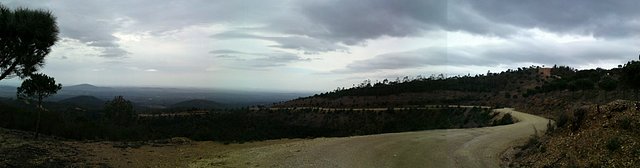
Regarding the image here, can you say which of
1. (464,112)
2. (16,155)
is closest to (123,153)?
(16,155)

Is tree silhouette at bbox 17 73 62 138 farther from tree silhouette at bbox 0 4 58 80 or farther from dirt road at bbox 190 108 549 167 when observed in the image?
dirt road at bbox 190 108 549 167

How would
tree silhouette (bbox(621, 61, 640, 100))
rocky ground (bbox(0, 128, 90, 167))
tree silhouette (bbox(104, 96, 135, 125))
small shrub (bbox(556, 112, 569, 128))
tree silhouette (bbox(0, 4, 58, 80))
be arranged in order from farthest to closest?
tree silhouette (bbox(104, 96, 135, 125)) < tree silhouette (bbox(621, 61, 640, 100)) < tree silhouette (bbox(0, 4, 58, 80)) < rocky ground (bbox(0, 128, 90, 167)) < small shrub (bbox(556, 112, 569, 128))

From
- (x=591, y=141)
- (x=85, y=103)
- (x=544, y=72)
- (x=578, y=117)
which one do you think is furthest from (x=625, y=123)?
(x=85, y=103)

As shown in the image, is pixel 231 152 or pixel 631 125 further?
pixel 231 152

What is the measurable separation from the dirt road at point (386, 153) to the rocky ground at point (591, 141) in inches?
53.2

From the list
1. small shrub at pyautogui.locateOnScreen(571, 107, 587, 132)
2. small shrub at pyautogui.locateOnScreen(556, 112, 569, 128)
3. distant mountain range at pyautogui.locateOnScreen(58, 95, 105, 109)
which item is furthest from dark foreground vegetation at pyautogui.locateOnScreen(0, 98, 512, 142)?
distant mountain range at pyautogui.locateOnScreen(58, 95, 105, 109)

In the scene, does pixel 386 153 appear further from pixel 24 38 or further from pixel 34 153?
pixel 24 38

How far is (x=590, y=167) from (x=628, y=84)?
1855 centimetres

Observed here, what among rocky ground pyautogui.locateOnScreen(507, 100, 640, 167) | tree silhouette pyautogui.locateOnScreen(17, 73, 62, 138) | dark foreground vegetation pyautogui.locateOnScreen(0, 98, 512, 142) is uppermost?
tree silhouette pyautogui.locateOnScreen(17, 73, 62, 138)

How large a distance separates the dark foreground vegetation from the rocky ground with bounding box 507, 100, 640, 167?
53.9 feet

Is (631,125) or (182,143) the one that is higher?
(631,125)

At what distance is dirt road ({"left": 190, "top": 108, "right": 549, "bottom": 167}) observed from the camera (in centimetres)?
1509

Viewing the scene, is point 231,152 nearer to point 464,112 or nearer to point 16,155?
point 16,155

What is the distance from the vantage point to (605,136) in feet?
38.3
